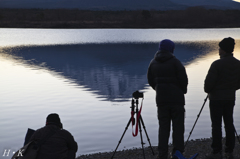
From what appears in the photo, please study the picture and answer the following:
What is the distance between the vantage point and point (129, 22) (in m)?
111

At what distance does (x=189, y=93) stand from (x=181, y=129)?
8.53m

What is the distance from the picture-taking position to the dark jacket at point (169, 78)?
527 cm

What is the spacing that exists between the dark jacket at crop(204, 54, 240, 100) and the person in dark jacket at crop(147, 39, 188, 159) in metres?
0.49

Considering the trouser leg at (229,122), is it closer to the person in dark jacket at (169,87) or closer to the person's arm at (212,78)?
the person's arm at (212,78)

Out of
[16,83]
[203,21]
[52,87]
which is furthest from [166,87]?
[203,21]

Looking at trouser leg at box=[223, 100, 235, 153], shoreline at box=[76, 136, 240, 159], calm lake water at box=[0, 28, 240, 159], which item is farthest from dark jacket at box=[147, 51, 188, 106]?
calm lake water at box=[0, 28, 240, 159]

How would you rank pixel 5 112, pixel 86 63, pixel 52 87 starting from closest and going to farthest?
pixel 5 112 < pixel 52 87 < pixel 86 63

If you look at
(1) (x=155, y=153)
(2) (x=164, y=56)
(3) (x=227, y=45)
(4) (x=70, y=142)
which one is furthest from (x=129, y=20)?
(4) (x=70, y=142)

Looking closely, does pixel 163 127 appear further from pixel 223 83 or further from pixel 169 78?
pixel 223 83

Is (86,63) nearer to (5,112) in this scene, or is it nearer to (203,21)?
(5,112)

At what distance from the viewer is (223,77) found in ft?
18.2

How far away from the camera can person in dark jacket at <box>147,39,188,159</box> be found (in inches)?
208

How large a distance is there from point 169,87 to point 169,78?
0.14 metres

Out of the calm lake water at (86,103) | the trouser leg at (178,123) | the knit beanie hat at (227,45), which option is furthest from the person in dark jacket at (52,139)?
the calm lake water at (86,103)
